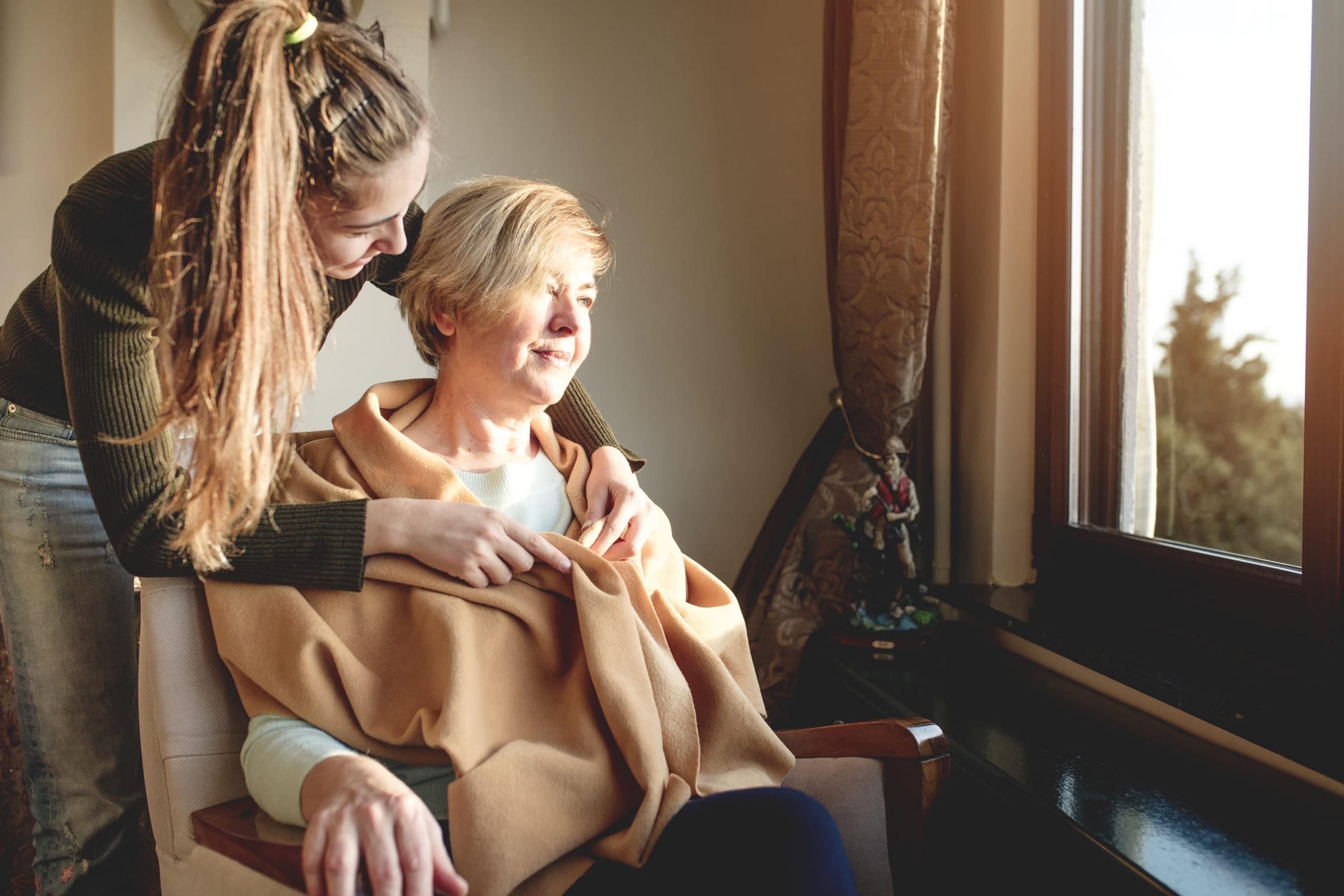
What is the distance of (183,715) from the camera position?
1.13m

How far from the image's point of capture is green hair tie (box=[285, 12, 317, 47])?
883mm

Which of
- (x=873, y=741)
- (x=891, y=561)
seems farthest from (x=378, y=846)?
(x=891, y=561)

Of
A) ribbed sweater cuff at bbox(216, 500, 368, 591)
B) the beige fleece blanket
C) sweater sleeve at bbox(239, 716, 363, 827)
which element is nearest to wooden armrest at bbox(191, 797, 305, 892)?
sweater sleeve at bbox(239, 716, 363, 827)

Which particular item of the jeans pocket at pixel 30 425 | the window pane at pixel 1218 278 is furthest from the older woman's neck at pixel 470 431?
the window pane at pixel 1218 278

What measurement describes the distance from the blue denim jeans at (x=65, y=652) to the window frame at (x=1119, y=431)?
1.61 meters

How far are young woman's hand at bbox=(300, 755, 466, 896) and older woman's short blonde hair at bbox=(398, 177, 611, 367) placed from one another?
704 mm

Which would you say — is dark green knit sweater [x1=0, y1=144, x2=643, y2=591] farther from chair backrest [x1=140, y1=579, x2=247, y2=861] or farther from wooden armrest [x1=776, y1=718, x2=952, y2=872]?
wooden armrest [x1=776, y1=718, x2=952, y2=872]

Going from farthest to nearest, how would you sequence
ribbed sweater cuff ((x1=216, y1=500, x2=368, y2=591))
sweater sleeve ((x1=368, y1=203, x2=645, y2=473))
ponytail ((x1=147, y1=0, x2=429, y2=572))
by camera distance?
sweater sleeve ((x1=368, y1=203, x2=645, y2=473))
ribbed sweater cuff ((x1=216, y1=500, x2=368, y2=591))
ponytail ((x1=147, y1=0, x2=429, y2=572))

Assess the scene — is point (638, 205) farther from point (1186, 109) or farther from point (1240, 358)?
point (1240, 358)

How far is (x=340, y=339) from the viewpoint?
92.7 inches

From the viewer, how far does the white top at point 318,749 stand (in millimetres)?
995

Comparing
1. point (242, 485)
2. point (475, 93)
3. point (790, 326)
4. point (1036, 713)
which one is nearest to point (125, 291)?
point (242, 485)

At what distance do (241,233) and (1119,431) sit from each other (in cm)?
171

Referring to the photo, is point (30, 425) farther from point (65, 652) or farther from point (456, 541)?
point (456, 541)
